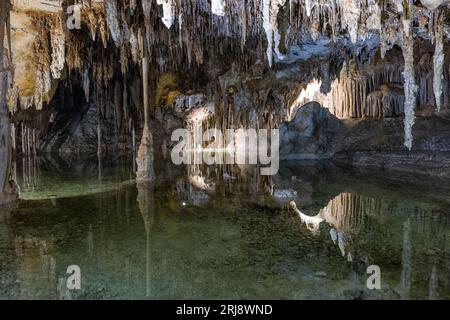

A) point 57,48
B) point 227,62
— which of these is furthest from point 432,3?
point 57,48

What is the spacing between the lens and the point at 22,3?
23.8 feet

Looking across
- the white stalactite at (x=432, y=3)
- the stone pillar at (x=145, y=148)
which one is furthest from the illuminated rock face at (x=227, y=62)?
the stone pillar at (x=145, y=148)

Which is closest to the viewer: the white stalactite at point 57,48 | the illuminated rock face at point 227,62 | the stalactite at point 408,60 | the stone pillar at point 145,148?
the stalactite at point 408,60

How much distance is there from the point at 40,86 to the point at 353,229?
8.81m

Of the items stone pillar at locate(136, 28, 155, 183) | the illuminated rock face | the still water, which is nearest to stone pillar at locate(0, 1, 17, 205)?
the still water

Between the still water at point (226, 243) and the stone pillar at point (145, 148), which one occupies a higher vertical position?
the stone pillar at point (145, 148)

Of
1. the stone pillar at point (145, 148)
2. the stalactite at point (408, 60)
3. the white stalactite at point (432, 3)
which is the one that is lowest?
the stone pillar at point (145, 148)

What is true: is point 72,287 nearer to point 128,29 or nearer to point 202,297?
point 202,297

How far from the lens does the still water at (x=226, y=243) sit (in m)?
2.65

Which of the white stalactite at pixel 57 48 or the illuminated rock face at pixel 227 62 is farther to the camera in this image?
the white stalactite at pixel 57 48

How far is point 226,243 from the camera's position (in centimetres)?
373

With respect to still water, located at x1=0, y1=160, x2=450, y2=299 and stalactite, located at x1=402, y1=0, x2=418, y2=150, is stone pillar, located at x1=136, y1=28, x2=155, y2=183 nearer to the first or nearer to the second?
still water, located at x1=0, y1=160, x2=450, y2=299

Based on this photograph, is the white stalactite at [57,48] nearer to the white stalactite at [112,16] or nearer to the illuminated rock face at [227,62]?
the illuminated rock face at [227,62]

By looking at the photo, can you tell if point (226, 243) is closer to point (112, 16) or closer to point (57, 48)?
point (112, 16)
